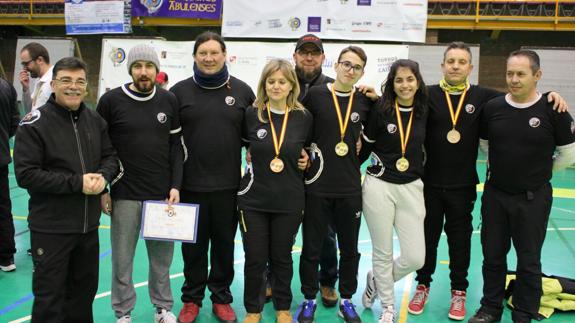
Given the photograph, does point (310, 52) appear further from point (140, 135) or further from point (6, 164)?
point (6, 164)

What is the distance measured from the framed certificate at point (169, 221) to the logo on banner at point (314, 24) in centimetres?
1012

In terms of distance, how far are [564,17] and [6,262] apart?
45.9ft

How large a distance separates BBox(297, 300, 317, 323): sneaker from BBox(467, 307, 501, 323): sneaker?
1202 mm

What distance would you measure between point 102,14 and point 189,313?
13035 mm

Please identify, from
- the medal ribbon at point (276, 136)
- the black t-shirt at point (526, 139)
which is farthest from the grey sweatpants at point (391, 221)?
the medal ribbon at point (276, 136)

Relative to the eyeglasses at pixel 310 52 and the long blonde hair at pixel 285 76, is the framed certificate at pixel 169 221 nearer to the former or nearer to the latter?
the long blonde hair at pixel 285 76

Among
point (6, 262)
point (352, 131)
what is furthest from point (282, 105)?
point (6, 262)

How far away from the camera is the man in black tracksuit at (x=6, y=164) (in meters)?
4.29

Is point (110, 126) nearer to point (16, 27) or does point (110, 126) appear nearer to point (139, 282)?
point (139, 282)

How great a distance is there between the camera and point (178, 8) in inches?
558

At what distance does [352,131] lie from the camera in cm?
331

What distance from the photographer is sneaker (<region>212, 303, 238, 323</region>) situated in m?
3.54

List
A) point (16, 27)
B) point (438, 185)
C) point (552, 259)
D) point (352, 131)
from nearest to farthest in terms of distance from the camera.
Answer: point (352, 131) → point (438, 185) → point (552, 259) → point (16, 27)

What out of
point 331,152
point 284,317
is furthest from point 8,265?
point 331,152
